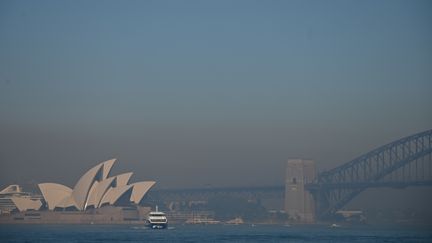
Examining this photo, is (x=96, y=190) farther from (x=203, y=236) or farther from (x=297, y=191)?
(x=203, y=236)

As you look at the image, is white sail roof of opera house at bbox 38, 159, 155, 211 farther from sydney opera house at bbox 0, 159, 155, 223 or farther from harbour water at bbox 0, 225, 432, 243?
harbour water at bbox 0, 225, 432, 243

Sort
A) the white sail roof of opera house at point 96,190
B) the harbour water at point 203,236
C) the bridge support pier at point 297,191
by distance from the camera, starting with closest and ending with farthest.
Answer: the harbour water at point 203,236
the white sail roof of opera house at point 96,190
the bridge support pier at point 297,191

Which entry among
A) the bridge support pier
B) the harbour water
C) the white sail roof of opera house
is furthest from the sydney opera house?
the harbour water

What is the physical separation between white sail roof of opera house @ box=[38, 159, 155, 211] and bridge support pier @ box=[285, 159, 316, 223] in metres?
20.4

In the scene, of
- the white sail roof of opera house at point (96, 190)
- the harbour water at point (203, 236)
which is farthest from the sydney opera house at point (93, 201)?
the harbour water at point (203, 236)

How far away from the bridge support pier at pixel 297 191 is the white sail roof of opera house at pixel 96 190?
20.4m

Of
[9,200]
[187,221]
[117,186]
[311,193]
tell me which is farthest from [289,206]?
[9,200]

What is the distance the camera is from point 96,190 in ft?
424

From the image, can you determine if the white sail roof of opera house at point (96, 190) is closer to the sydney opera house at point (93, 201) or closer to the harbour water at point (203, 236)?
the sydney opera house at point (93, 201)

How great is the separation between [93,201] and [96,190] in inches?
99.2

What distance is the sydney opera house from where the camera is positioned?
127500mm

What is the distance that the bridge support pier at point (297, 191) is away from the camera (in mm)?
141625

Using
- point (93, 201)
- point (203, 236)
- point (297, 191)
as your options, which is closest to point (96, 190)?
point (93, 201)

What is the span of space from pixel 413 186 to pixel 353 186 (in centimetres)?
1400
